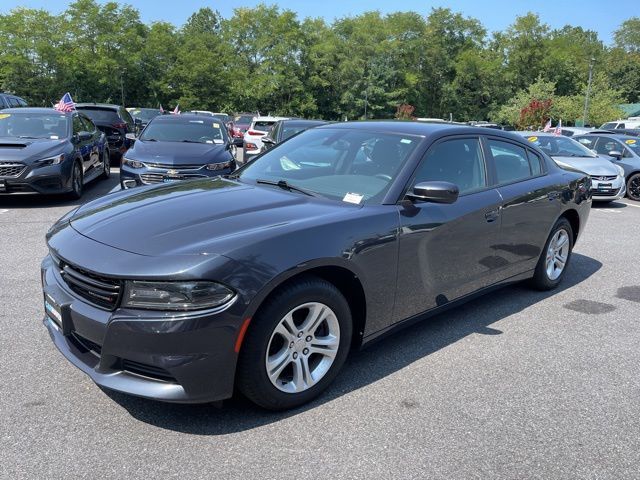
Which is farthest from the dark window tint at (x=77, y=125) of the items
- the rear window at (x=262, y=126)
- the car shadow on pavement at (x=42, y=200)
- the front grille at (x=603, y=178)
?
the front grille at (x=603, y=178)

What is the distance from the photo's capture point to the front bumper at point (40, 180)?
8.33m

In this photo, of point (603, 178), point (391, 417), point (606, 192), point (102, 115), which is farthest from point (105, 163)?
point (606, 192)

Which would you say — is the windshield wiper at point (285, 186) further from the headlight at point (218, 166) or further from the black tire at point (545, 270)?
the headlight at point (218, 166)

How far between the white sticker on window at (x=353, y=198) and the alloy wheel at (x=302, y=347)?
77 cm

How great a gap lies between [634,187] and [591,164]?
245 cm

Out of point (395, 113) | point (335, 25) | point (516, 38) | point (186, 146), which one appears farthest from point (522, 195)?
point (516, 38)

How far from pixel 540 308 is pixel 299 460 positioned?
3158mm

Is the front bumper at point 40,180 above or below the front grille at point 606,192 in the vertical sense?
below

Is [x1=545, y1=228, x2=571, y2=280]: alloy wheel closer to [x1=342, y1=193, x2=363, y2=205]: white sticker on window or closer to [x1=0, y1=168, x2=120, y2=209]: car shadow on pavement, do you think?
[x1=342, y1=193, x2=363, y2=205]: white sticker on window

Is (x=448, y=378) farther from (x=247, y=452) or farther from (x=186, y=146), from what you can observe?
(x=186, y=146)

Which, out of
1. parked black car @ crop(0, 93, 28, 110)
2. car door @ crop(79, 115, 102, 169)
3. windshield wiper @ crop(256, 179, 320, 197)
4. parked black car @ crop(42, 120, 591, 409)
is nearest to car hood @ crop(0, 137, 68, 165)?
car door @ crop(79, 115, 102, 169)

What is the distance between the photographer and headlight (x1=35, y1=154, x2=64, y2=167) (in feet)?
28.0

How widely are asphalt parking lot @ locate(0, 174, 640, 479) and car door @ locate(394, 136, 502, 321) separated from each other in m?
0.45

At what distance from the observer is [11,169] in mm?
8289
